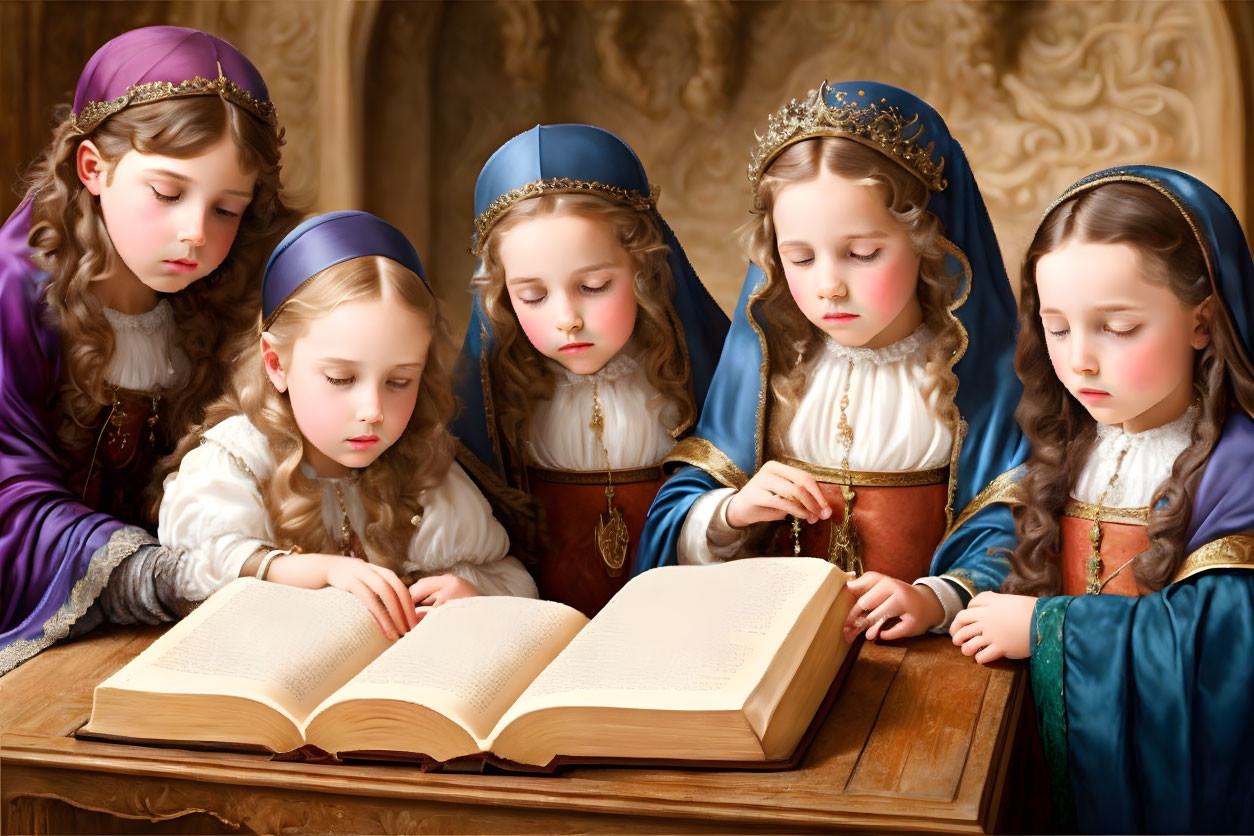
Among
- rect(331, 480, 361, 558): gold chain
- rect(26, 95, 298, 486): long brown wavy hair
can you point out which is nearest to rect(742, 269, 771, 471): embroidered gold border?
rect(331, 480, 361, 558): gold chain

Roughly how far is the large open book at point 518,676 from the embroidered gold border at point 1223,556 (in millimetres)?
496

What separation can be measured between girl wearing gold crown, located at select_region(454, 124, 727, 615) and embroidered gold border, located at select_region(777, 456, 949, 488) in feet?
1.02

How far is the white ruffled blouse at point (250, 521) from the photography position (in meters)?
2.32

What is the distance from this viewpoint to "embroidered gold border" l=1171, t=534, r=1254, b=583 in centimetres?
196

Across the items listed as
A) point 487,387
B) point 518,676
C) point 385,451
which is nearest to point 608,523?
point 487,387

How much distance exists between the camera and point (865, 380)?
2.47m

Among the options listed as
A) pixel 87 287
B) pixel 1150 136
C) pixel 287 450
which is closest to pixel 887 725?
pixel 287 450

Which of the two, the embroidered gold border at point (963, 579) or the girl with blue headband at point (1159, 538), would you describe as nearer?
the girl with blue headband at point (1159, 538)

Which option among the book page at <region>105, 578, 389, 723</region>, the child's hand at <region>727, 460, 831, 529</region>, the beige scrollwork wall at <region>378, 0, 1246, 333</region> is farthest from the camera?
the beige scrollwork wall at <region>378, 0, 1246, 333</region>

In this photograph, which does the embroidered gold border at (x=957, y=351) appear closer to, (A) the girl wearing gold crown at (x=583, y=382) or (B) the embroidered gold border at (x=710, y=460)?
(B) the embroidered gold border at (x=710, y=460)

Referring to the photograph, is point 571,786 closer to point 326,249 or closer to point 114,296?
point 326,249

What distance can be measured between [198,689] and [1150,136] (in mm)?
2883

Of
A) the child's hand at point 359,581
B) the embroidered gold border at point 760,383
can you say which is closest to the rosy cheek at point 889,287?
the embroidered gold border at point 760,383

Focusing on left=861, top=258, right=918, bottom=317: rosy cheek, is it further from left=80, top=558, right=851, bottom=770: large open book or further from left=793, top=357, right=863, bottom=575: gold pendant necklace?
left=80, top=558, right=851, bottom=770: large open book
